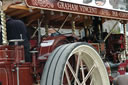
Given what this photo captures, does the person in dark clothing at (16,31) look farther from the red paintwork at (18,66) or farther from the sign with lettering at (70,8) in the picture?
the sign with lettering at (70,8)

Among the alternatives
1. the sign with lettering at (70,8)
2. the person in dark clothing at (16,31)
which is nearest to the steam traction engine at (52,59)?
the sign with lettering at (70,8)

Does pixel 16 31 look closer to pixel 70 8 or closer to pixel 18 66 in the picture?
pixel 18 66

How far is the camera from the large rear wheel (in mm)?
3628

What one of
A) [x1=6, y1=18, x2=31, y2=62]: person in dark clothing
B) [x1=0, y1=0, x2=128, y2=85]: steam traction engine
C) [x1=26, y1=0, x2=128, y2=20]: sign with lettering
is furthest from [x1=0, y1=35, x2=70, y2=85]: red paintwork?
[x1=26, y1=0, x2=128, y2=20]: sign with lettering

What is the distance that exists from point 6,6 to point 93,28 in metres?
3.46

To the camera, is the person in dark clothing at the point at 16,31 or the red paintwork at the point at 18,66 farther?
the person in dark clothing at the point at 16,31

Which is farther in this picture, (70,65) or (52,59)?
(70,65)

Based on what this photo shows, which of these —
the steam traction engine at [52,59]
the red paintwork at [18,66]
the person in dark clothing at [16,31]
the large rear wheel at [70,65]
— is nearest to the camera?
the large rear wheel at [70,65]

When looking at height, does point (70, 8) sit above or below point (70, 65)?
above

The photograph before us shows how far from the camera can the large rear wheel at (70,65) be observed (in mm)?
3628

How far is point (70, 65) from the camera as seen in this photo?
164 inches

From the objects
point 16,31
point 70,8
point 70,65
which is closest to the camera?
point 70,65

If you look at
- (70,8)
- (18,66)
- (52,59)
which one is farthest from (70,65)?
(70,8)

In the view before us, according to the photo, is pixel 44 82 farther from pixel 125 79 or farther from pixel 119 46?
pixel 119 46
